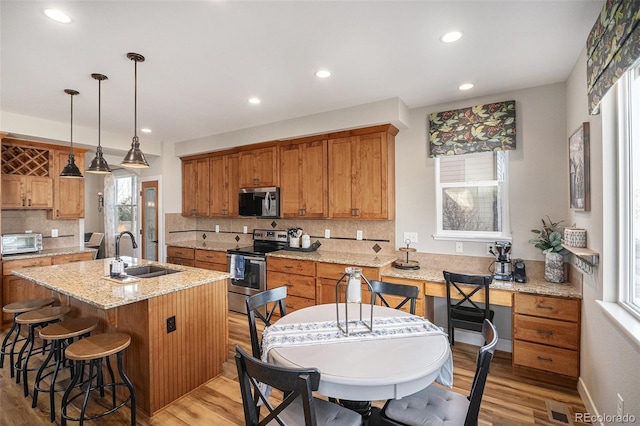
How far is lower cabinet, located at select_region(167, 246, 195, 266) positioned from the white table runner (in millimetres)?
3681

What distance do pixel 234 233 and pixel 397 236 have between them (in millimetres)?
3007

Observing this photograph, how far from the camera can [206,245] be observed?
531cm

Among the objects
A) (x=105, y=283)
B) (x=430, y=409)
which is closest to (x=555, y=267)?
(x=430, y=409)

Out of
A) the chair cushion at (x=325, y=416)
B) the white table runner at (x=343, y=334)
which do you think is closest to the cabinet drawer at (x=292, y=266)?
the white table runner at (x=343, y=334)

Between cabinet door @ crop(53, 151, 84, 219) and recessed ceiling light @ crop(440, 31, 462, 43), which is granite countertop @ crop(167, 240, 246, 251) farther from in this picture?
recessed ceiling light @ crop(440, 31, 462, 43)

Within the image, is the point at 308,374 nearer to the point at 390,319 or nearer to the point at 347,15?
the point at 390,319

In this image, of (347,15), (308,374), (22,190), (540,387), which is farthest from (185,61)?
(540,387)

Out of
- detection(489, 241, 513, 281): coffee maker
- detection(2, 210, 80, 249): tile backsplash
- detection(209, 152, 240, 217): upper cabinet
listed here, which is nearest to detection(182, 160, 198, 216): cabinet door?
detection(209, 152, 240, 217): upper cabinet

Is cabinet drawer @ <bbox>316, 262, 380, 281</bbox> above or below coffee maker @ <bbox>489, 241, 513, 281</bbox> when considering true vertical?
below

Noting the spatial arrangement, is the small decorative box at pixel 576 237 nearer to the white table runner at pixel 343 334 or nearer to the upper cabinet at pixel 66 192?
the white table runner at pixel 343 334

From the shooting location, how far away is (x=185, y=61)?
2.56 m

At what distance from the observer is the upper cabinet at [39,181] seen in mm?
4145

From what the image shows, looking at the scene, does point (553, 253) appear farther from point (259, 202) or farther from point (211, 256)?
point (211, 256)

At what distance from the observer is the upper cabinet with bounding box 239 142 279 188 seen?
4.49 m
